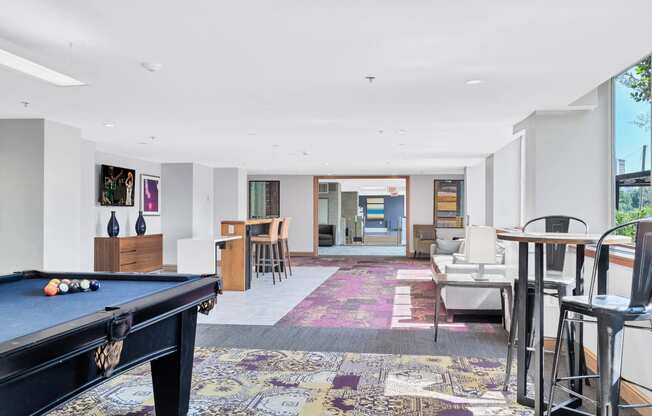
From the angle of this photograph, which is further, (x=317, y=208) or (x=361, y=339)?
(x=317, y=208)

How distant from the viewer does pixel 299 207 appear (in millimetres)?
14312

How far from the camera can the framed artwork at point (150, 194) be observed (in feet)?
33.4

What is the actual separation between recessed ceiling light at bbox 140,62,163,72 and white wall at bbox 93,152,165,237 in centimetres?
520

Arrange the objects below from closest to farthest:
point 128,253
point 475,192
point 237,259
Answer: point 237,259 < point 128,253 < point 475,192

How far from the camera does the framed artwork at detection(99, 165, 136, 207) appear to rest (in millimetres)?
8812

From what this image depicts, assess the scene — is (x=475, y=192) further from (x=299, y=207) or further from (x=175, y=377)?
(x=175, y=377)

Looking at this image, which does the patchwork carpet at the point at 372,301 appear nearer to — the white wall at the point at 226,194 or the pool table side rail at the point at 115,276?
the pool table side rail at the point at 115,276

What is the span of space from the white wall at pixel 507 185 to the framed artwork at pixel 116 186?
6486 millimetres

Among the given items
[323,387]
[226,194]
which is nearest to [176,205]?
[226,194]

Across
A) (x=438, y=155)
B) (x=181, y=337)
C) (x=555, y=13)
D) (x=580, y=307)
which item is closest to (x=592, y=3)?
(x=555, y=13)

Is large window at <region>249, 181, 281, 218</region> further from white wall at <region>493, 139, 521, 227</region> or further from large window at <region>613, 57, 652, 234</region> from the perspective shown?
large window at <region>613, 57, 652, 234</region>

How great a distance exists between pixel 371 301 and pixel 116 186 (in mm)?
5115

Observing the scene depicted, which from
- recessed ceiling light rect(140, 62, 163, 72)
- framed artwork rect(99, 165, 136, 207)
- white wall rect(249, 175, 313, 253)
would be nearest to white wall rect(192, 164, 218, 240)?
framed artwork rect(99, 165, 136, 207)

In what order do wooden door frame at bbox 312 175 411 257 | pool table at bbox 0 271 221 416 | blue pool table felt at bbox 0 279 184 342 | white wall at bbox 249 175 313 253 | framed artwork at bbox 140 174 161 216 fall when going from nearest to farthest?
pool table at bbox 0 271 221 416, blue pool table felt at bbox 0 279 184 342, framed artwork at bbox 140 174 161 216, wooden door frame at bbox 312 175 411 257, white wall at bbox 249 175 313 253
